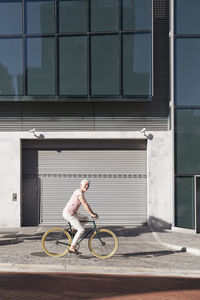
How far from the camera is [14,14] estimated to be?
15.4m

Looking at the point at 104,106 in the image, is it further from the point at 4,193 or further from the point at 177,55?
the point at 4,193

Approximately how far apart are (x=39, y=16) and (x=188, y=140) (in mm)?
7565

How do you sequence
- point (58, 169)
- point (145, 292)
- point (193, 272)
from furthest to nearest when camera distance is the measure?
point (58, 169) → point (193, 272) → point (145, 292)

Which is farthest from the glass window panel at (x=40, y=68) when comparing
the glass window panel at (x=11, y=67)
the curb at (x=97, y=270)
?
the curb at (x=97, y=270)

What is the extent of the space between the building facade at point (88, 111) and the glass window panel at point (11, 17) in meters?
0.04

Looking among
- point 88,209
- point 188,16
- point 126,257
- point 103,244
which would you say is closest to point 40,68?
point 188,16

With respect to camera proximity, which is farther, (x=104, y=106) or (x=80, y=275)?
(x=104, y=106)

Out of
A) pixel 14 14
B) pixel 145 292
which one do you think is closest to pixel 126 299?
pixel 145 292

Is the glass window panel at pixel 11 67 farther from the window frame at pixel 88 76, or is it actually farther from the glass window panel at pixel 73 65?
the glass window panel at pixel 73 65

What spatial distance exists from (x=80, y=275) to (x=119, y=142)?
889cm

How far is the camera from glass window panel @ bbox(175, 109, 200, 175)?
48.6 feet

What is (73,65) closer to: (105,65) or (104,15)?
(105,65)

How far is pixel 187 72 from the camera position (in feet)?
49.0

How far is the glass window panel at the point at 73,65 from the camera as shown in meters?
15.2
